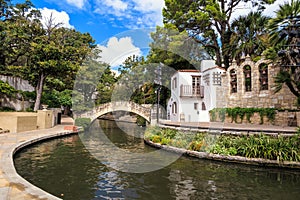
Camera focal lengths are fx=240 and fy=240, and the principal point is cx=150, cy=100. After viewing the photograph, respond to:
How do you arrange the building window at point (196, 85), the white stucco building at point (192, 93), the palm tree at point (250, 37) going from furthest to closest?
the palm tree at point (250, 37)
the building window at point (196, 85)
the white stucco building at point (192, 93)

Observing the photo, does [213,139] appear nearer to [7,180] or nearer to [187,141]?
[187,141]

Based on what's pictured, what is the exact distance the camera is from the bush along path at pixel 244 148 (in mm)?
10656

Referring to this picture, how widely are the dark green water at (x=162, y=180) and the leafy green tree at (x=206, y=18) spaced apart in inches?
695

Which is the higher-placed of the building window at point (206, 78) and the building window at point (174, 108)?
the building window at point (206, 78)

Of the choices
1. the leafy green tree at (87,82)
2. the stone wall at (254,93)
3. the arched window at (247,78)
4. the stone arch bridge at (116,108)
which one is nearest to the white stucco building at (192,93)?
the stone wall at (254,93)

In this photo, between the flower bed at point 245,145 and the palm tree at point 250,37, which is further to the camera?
the palm tree at point 250,37

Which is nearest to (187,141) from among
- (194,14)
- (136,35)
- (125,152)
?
(125,152)

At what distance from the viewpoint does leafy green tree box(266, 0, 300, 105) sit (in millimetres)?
14555

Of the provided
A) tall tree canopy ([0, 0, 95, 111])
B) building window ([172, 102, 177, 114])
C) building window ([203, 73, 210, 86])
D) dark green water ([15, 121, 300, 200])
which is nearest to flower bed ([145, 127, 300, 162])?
dark green water ([15, 121, 300, 200])

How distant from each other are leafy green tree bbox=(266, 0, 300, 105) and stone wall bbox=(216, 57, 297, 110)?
98 cm

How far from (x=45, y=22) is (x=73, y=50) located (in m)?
4.71

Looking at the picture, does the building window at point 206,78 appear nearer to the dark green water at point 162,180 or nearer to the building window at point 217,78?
the building window at point 217,78

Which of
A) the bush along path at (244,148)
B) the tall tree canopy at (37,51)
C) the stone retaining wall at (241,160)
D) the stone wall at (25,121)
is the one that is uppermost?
the tall tree canopy at (37,51)

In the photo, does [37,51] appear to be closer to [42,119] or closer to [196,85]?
[42,119]
